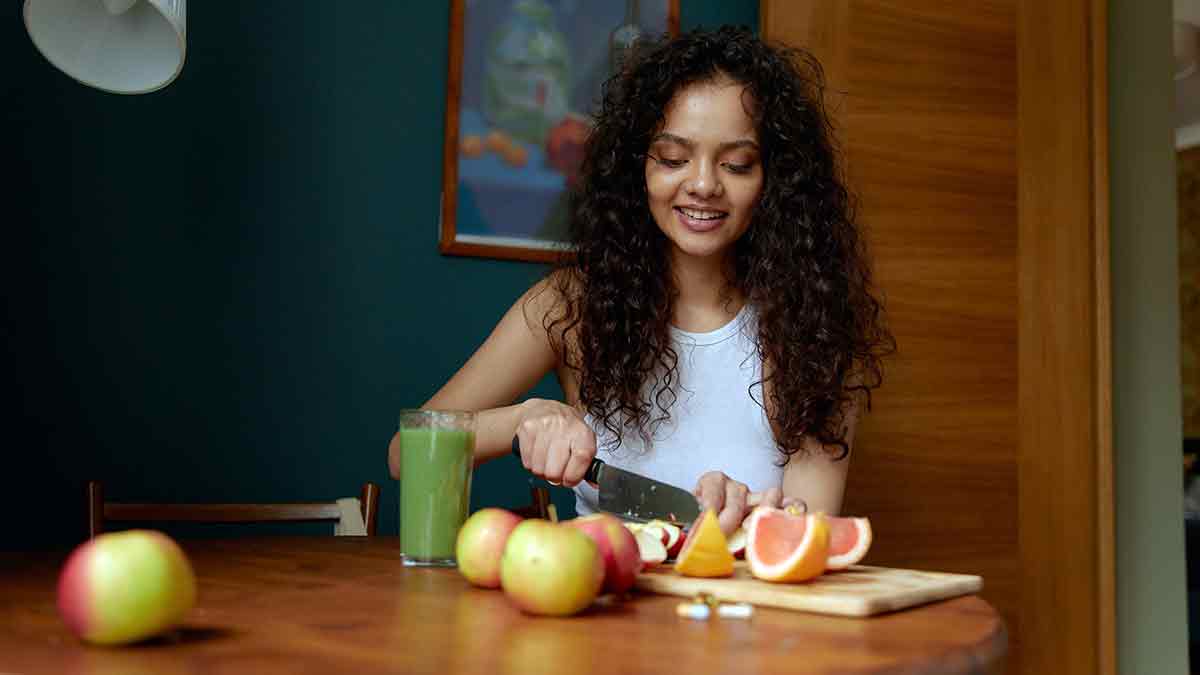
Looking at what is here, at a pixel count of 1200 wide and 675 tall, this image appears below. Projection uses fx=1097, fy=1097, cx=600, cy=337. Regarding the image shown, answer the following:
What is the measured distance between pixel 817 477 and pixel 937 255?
3.42 ft

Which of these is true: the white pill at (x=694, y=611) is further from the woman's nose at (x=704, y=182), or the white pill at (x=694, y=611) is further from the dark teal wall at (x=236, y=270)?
the dark teal wall at (x=236, y=270)

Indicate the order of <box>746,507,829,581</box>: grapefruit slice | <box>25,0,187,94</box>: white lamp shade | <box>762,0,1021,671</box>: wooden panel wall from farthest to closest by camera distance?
1. <box>762,0,1021,671</box>: wooden panel wall
2. <box>25,0,187,94</box>: white lamp shade
3. <box>746,507,829,581</box>: grapefruit slice

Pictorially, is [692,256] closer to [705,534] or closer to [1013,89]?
[705,534]

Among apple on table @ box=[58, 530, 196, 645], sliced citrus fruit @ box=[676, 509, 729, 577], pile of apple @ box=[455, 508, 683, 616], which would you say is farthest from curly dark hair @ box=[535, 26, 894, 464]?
apple on table @ box=[58, 530, 196, 645]

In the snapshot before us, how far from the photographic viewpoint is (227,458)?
238cm

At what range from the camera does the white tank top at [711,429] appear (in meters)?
1.84

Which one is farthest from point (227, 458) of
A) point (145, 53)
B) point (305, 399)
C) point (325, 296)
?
point (145, 53)

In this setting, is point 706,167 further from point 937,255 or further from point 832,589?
point 937,255

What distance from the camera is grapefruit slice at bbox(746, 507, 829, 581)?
98 centimetres

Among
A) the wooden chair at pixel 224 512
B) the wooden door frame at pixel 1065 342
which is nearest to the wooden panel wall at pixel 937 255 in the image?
the wooden door frame at pixel 1065 342

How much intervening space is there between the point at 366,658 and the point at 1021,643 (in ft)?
7.83

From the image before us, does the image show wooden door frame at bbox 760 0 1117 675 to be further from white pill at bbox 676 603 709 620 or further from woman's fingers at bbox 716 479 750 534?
white pill at bbox 676 603 709 620

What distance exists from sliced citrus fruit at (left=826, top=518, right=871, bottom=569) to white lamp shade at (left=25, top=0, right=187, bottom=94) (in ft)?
3.54

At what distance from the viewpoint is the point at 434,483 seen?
122 cm
